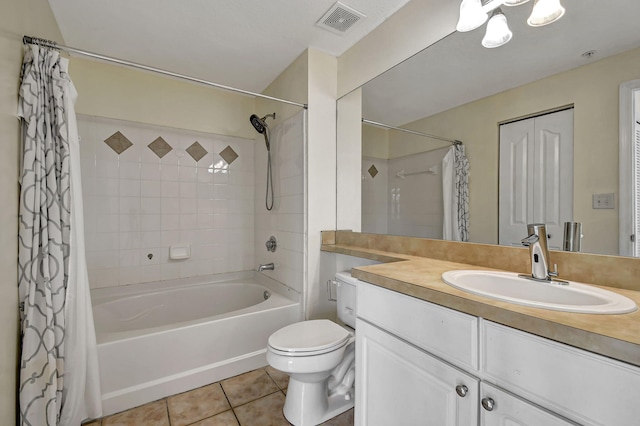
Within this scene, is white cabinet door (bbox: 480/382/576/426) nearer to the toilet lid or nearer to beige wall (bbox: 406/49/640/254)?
beige wall (bbox: 406/49/640/254)

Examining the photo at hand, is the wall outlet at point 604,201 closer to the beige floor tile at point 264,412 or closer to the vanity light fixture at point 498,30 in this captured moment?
the vanity light fixture at point 498,30

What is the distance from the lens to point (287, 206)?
235cm

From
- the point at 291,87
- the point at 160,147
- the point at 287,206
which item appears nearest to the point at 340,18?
the point at 291,87

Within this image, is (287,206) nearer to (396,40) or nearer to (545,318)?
(396,40)

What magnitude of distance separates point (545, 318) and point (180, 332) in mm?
1821

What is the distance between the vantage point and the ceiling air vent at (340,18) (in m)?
1.66

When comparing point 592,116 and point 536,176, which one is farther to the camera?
point 536,176

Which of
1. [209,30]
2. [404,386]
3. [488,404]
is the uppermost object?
[209,30]

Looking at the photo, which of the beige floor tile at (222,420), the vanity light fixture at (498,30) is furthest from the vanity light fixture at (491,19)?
the beige floor tile at (222,420)

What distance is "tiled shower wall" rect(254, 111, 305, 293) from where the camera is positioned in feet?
7.09

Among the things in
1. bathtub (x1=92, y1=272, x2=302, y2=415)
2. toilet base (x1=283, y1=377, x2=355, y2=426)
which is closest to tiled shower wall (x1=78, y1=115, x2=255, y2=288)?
bathtub (x1=92, y1=272, x2=302, y2=415)

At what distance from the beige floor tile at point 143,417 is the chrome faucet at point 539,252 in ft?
6.12

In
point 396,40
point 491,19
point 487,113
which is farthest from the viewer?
point 396,40

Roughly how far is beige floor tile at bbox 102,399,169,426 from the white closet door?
77.6 inches
